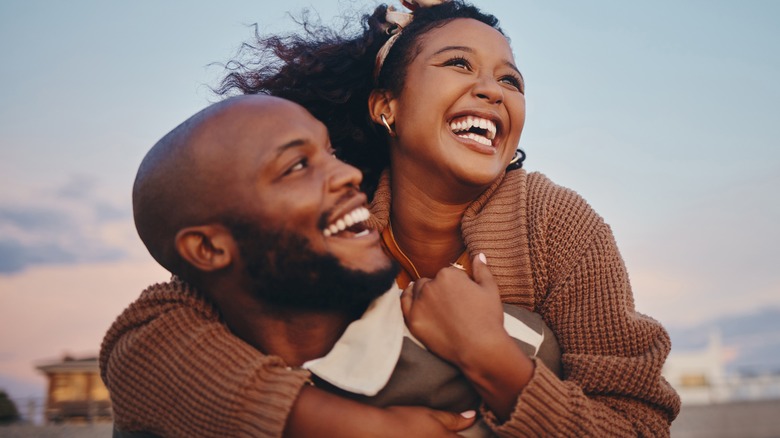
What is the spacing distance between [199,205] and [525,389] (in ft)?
4.16

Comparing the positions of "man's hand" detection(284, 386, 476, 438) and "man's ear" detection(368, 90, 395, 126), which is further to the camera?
"man's ear" detection(368, 90, 395, 126)

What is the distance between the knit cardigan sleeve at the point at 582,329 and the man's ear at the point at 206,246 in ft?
3.52

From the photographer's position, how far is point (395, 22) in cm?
373

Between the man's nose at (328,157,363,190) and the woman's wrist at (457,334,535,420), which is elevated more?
the man's nose at (328,157,363,190)

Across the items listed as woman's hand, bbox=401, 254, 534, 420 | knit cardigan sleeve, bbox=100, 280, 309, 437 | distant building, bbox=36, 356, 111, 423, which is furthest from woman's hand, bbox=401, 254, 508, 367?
distant building, bbox=36, 356, 111, 423

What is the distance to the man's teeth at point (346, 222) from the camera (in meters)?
2.29

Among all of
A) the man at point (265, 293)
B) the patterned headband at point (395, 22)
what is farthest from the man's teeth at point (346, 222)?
the patterned headband at point (395, 22)

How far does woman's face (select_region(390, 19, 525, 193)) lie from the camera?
305cm

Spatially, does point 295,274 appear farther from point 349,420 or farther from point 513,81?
point 513,81

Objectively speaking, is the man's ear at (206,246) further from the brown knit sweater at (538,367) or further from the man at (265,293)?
the brown knit sweater at (538,367)

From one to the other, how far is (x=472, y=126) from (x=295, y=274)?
1.30 metres

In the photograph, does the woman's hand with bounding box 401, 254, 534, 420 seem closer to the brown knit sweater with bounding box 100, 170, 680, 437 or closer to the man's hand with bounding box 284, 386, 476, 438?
the brown knit sweater with bounding box 100, 170, 680, 437

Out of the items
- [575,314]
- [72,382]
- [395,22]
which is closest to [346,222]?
[575,314]

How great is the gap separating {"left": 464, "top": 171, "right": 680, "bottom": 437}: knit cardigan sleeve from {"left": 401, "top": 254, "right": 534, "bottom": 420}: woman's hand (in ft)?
0.23
